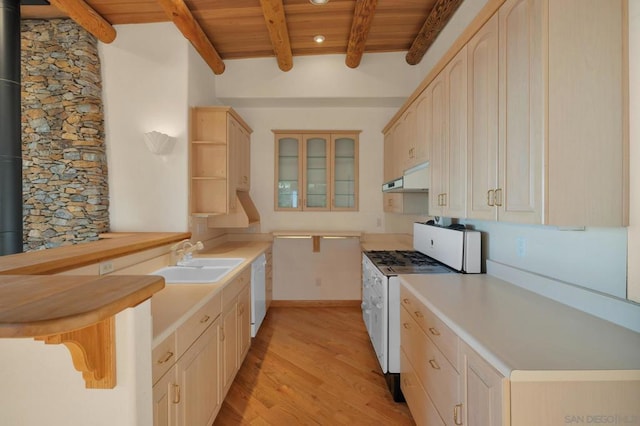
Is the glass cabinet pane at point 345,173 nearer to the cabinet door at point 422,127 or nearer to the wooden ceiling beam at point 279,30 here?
the wooden ceiling beam at point 279,30

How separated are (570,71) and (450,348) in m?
1.23

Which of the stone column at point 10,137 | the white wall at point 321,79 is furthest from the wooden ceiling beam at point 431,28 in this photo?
the stone column at point 10,137

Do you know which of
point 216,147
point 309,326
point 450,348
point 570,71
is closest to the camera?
point 570,71

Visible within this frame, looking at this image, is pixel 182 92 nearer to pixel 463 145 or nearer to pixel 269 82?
pixel 269 82

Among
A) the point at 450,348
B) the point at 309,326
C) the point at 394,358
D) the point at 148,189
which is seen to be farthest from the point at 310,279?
the point at 450,348

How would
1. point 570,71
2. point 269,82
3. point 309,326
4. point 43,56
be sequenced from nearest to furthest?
point 570,71, point 43,56, point 309,326, point 269,82

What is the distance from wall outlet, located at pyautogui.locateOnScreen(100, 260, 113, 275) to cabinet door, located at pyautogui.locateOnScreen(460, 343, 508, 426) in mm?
2002

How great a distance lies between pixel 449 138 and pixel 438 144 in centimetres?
19

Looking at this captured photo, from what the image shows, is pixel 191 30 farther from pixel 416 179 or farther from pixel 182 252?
pixel 416 179

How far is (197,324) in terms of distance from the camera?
1504mm

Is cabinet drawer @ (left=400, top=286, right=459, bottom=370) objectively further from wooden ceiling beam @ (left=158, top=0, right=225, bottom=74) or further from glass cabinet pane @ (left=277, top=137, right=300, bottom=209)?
wooden ceiling beam @ (left=158, top=0, right=225, bottom=74)

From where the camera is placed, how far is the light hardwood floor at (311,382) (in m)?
1.92

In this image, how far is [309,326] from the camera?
10.9 ft

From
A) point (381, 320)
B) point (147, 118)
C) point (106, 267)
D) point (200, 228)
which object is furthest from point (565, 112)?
point (147, 118)
